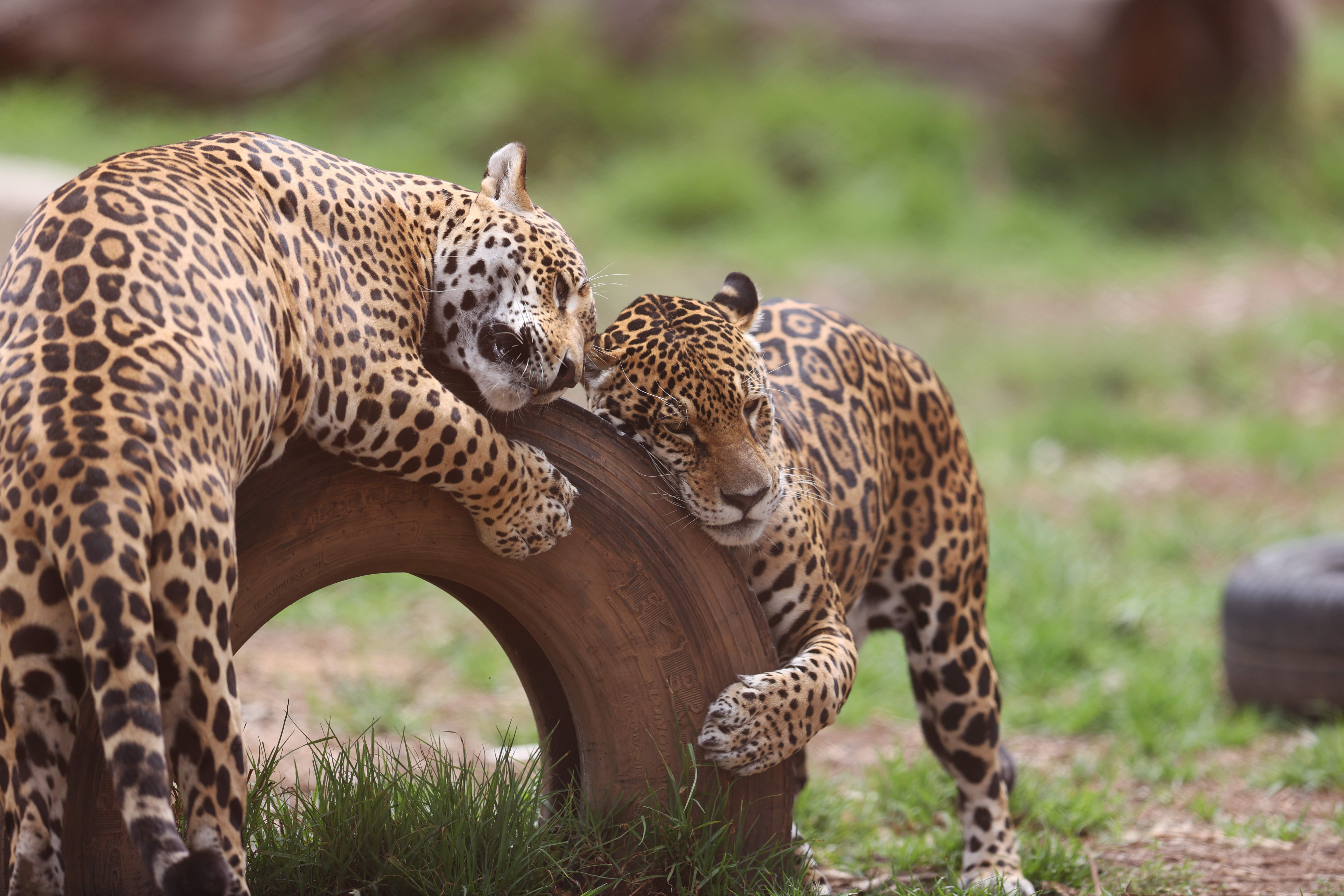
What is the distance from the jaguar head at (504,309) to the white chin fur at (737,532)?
23.5 inches

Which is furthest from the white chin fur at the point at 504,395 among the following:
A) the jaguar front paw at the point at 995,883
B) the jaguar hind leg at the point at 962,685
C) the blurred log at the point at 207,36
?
the blurred log at the point at 207,36

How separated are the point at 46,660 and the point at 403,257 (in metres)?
1.30

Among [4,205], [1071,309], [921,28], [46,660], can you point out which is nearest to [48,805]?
[46,660]

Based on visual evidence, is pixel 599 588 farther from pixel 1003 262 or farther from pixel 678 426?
pixel 1003 262

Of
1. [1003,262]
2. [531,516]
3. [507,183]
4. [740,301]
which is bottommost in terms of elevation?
[531,516]

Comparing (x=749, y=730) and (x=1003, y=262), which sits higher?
(x=1003, y=262)

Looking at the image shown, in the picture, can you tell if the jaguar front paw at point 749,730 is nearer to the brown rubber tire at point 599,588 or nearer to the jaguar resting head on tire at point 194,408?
the brown rubber tire at point 599,588

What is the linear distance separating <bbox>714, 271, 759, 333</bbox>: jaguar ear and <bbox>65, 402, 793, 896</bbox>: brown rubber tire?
61cm

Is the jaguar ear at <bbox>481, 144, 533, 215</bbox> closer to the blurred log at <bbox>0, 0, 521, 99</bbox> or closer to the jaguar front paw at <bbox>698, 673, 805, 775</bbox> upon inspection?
the jaguar front paw at <bbox>698, 673, 805, 775</bbox>

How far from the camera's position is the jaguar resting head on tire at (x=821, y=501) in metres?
3.80

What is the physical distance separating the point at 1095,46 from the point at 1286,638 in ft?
33.9

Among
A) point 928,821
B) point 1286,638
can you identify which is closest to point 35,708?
point 928,821

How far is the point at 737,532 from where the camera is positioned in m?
3.84

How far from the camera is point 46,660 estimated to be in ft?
8.55
